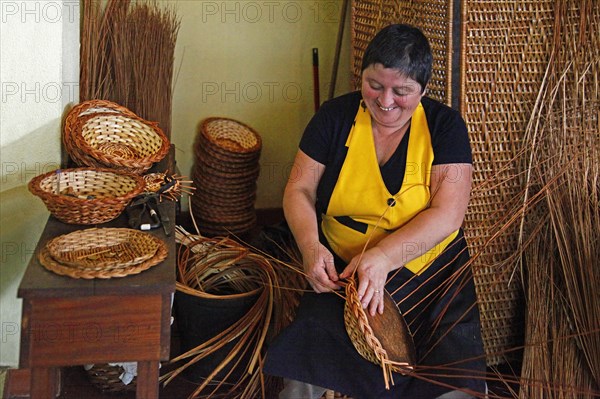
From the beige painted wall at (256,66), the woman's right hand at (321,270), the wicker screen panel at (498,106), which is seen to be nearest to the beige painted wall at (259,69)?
the beige painted wall at (256,66)

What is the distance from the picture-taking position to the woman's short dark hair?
2240mm

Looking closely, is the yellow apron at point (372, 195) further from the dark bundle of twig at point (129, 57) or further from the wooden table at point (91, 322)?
the dark bundle of twig at point (129, 57)

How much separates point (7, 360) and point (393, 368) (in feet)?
4.32

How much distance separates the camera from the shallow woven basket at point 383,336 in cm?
205

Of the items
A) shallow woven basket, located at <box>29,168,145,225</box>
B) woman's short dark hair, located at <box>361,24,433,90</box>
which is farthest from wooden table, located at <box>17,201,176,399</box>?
woman's short dark hair, located at <box>361,24,433,90</box>

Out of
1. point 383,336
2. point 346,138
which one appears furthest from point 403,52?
point 383,336

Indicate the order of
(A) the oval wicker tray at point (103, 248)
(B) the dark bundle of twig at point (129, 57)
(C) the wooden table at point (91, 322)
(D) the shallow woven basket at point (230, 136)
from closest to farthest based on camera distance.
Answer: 1. (C) the wooden table at point (91, 322)
2. (A) the oval wicker tray at point (103, 248)
3. (B) the dark bundle of twig at point (129, 57)
4. (D) the shallow woven basket at point (230, 136)

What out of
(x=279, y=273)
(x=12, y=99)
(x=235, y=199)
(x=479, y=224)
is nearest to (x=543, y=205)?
(x=479, y=224)

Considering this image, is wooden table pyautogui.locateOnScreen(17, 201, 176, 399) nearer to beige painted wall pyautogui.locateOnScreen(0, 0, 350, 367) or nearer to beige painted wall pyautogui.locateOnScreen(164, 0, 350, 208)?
beige painted wall pyautogui.locateOnScreen(0, 0, 350, 367)

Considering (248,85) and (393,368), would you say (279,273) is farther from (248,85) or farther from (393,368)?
(248,85)

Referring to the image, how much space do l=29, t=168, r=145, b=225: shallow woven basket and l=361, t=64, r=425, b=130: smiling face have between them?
2.24ft

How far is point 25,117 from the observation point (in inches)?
97.4

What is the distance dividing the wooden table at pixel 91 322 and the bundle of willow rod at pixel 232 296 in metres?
0.68

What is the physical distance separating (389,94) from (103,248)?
0.86 meters
